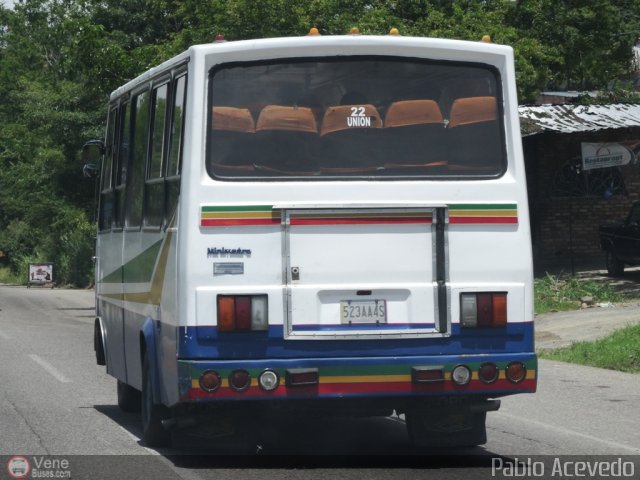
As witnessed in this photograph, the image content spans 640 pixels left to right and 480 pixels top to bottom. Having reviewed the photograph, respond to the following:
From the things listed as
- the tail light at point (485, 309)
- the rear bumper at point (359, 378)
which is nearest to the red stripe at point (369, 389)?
the rear bumper at point (359, 378)

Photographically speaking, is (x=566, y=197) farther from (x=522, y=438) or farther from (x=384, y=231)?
(x=384, y=231)

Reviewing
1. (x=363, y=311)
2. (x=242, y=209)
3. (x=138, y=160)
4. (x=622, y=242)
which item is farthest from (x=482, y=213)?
(x=622, y=242)

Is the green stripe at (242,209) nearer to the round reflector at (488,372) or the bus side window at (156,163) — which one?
the bus side window at (156,163)

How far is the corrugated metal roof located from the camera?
27.4 meters

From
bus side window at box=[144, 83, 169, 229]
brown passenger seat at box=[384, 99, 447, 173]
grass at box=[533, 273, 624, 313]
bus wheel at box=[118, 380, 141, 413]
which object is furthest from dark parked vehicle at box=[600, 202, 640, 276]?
brown passenger seat at box=[384, 99, 447, 173]

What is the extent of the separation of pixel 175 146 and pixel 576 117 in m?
20.5

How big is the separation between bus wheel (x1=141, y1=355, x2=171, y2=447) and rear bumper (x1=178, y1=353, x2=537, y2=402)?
1.40m

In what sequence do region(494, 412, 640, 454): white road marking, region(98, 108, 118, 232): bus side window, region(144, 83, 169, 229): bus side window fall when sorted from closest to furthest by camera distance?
region(144, 83, 169, 229): bus side window
region(494, 412, 640, 454): white road marking
region(98, 108, 118, 232): bus side window

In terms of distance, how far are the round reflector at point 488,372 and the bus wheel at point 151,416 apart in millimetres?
2608

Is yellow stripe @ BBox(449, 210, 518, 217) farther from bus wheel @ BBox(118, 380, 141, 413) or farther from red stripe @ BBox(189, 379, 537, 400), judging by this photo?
bus wheel @ BBox(118, 380, 141, 413)

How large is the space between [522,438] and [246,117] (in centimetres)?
378

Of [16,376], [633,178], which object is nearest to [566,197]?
[633,178]

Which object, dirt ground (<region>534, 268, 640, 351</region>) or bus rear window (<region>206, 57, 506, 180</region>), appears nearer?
bus rear window (<region>206, 57, 506, 180</region>)

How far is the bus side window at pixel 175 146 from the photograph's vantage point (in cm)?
934
